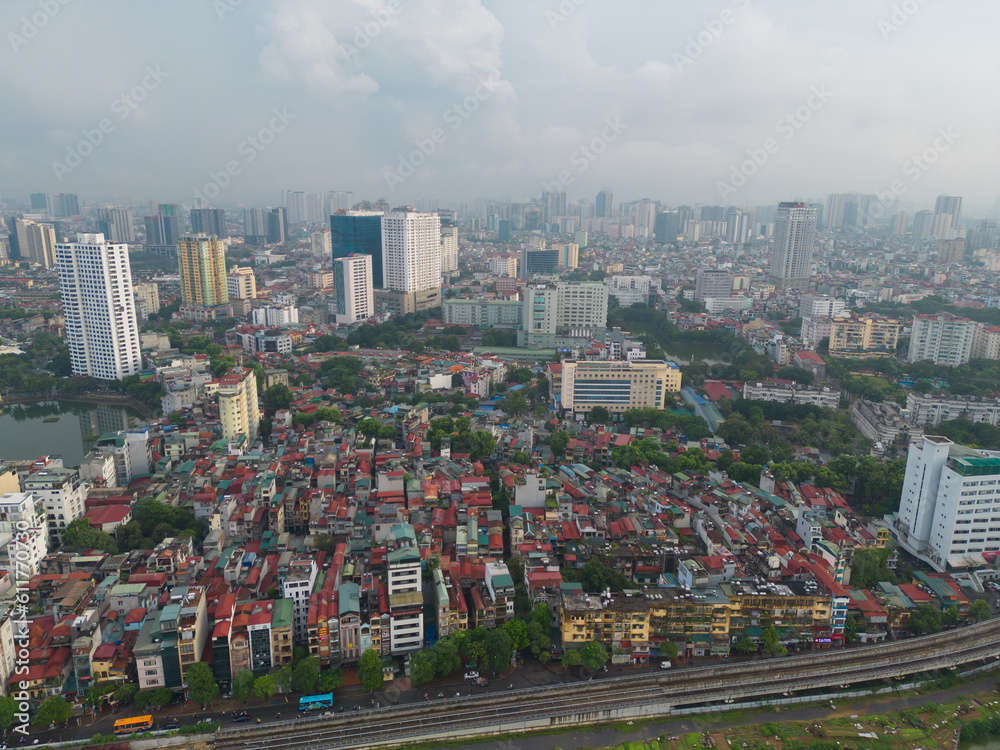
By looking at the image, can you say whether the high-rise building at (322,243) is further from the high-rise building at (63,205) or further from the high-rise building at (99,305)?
the high-rise building at (63,205)

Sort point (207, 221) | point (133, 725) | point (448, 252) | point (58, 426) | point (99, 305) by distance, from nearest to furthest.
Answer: point (133, 725)
point (58, 426)
point (99, 305)
point (448, 252)
point (207, 221)

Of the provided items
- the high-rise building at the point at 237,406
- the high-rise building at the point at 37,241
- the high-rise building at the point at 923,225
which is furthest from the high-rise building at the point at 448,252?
the high-rise building at the point at 923,225

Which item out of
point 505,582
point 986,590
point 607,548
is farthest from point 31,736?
point 986,590

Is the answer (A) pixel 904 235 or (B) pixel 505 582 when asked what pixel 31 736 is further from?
(A) pixel 904 235

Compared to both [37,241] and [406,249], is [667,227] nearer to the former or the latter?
[406,249]

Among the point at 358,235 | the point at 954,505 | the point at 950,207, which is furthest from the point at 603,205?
the point at 954,505
